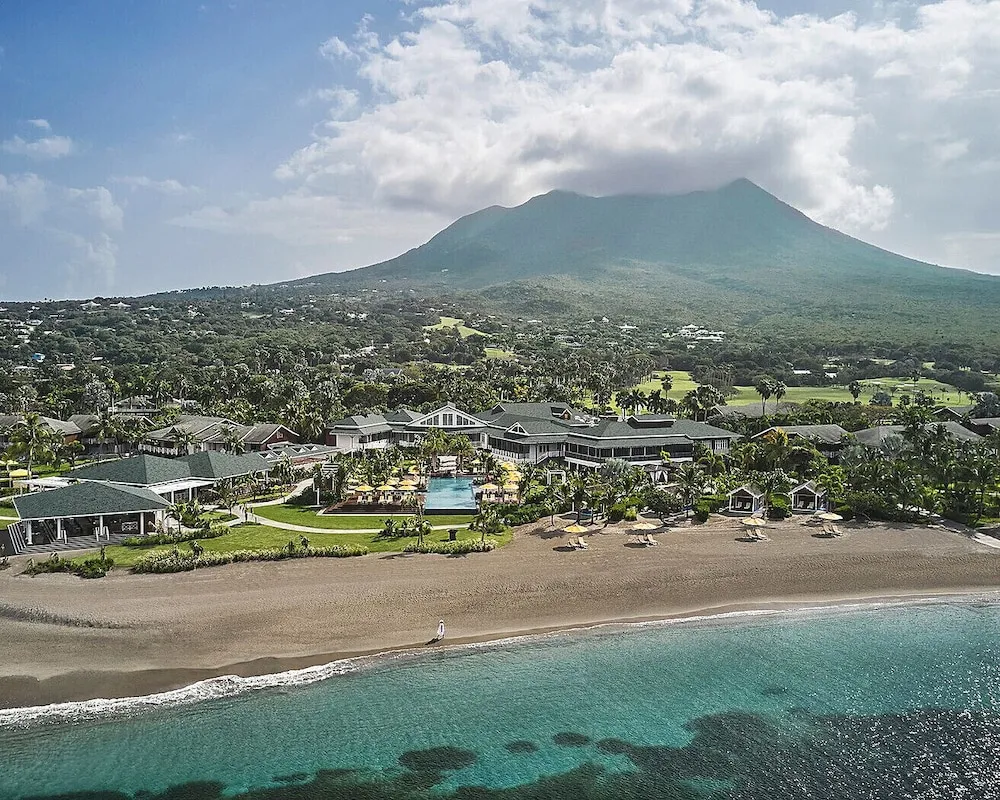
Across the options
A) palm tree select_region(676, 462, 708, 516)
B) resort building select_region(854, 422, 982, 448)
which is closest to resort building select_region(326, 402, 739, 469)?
resort building select_region(854, 422, 982, 448)

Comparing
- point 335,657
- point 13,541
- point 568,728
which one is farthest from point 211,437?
point 568,728

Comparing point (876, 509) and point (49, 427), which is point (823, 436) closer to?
point (876, 509)

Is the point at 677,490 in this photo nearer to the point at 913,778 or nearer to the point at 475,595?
the point at 475,595

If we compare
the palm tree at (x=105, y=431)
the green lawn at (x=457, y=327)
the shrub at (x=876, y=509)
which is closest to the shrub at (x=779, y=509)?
the shrub at (x=876, y=509)

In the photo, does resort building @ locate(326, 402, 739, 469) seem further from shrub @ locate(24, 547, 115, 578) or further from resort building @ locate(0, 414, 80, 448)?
shrub @ locate(24, 547, 115, 578)

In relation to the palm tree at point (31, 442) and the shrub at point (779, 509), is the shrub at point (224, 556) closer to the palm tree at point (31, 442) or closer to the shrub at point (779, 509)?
the shrub at point (779, 509)

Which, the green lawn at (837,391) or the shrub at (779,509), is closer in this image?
the shrub at (779,509)
